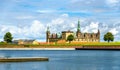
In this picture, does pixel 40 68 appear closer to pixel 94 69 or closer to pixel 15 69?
pixel 15 69

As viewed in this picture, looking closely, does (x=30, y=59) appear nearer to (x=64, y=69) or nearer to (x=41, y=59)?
(x=41, y=59)

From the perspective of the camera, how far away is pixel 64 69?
67438 millimetres

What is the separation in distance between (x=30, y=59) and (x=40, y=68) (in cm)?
1535

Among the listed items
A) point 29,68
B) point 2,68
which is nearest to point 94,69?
point 29,68

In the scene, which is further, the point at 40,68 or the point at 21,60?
the point at 21,60

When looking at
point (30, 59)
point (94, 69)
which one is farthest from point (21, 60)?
point (94, 69)

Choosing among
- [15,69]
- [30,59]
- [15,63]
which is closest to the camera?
[15,69]

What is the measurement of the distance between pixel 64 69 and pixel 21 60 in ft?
54.6

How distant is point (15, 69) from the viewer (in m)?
65.9

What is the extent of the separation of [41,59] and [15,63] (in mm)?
9094

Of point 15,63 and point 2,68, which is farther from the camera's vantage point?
point 15,63

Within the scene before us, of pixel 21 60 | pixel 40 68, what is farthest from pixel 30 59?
pixel 40 68

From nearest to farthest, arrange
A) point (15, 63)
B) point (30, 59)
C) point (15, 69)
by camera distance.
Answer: point (15, 69), point (15, 63), point (30, 59)

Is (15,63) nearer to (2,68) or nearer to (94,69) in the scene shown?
(2,68)
